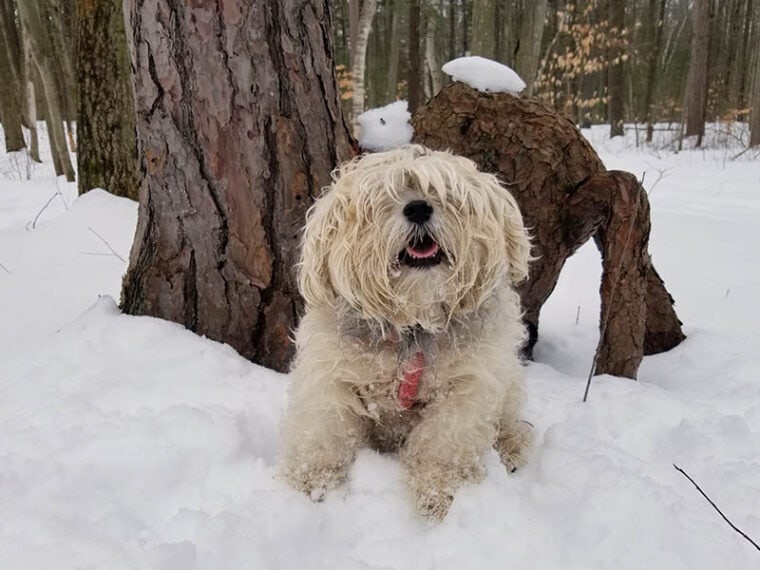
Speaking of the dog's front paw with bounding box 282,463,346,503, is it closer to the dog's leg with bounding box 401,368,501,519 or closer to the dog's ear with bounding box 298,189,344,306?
the dog's leg with bounding box 401,368,501,519

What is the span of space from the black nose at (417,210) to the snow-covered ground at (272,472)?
1082mm

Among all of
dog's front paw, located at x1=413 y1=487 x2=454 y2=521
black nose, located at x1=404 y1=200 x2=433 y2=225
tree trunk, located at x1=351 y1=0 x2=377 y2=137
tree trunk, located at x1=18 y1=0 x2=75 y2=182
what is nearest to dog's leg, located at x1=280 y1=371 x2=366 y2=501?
dog's front paw, located at x1=413 y1=487 x2=454 y2=521

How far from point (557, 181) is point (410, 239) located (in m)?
1.82

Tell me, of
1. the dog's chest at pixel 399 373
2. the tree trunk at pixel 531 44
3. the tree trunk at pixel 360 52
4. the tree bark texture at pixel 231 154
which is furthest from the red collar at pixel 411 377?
the tree trunk at pixel 360 52

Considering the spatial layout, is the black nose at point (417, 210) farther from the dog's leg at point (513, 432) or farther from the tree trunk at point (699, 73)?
the tree trunk at point (699, 73)

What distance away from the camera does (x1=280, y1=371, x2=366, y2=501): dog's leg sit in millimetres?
2348

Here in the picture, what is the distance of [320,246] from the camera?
2.24m

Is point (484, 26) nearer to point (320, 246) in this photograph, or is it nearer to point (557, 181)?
point (557, 181)

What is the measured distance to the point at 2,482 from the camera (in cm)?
214

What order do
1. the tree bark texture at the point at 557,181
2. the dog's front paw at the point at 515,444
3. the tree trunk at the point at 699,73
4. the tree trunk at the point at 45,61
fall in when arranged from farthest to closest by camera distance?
the tree trunk at the point at 699,73
the tree trunk at the point at 45,61
the tree bark texture at the point at 557,181
the dog's front paw at the point at 515,444

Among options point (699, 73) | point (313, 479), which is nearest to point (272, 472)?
point (313, 479)

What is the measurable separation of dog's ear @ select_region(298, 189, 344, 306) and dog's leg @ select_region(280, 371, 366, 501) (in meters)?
0.38

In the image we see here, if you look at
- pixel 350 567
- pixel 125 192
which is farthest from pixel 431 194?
pixel 125 192

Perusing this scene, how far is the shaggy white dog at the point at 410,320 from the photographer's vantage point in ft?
7.08
